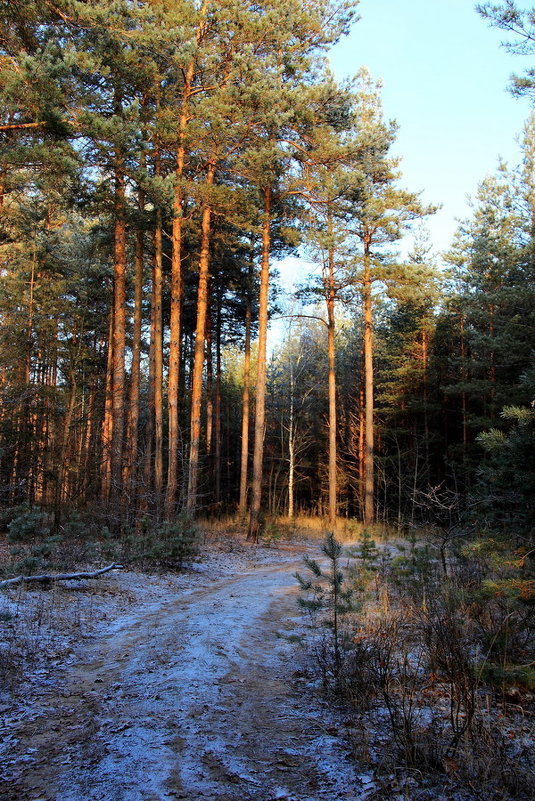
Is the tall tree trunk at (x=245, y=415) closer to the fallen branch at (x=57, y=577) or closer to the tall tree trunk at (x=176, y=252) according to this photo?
the tall tree trunk at (x=176, y=252)

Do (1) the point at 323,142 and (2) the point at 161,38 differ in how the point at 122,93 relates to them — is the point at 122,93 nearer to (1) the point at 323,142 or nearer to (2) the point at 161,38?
(2) the point at 161,38

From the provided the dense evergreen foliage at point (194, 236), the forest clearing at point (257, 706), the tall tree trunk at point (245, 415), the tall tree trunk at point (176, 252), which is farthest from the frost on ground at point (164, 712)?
the tall tree trunk at point (245, 415)

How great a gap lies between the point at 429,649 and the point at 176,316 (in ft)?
41.2

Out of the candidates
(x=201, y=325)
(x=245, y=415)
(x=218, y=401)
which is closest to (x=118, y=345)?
(x=201, y=325)

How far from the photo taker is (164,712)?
3838mm

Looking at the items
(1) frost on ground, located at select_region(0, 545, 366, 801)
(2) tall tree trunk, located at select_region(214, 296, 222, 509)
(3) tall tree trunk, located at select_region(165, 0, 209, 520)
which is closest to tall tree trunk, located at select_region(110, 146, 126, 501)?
(3) tall tree trunk, located at select_region(165, 0, 209, 520)

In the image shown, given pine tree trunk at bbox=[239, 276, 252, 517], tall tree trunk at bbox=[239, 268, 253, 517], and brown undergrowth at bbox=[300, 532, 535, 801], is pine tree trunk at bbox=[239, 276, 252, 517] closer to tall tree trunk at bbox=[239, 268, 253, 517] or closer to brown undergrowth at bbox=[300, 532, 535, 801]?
tall tree trunk at bbox=[239, 268, 253, 517]

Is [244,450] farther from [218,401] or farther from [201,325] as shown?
[201,325]

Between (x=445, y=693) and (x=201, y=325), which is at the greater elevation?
(x=201, y=325)

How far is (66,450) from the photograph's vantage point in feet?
40.4

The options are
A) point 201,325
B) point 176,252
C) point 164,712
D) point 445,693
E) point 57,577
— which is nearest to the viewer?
point 164,712

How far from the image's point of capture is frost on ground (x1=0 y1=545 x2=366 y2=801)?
2.98m

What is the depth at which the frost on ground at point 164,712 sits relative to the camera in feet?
9.77

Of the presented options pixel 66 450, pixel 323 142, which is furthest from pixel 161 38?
pixel 66 450
